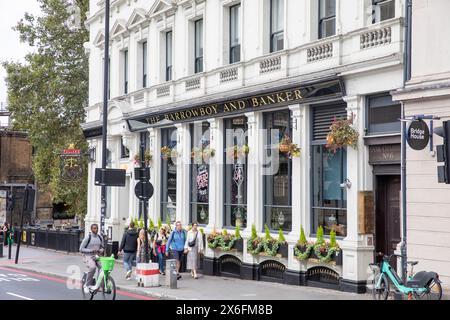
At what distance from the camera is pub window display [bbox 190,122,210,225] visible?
24297 millimetres

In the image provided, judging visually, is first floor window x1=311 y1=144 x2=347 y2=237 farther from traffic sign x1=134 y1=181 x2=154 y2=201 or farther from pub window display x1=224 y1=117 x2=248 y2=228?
traffic sign x1=134 y1=181 x2=154 y2=201

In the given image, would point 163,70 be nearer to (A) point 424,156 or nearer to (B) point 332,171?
(B) point 332,171

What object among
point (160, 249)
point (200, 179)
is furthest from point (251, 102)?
point (160, 249)

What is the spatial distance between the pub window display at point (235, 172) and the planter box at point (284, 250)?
2.41 m

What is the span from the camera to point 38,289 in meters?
19.9

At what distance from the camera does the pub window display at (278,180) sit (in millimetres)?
20422

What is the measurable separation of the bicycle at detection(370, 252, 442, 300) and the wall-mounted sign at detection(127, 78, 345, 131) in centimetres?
506

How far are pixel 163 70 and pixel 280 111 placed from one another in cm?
793

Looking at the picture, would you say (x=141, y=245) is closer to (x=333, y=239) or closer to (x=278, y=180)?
(x=278, y=180)

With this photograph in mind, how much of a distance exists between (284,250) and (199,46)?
28.0ft

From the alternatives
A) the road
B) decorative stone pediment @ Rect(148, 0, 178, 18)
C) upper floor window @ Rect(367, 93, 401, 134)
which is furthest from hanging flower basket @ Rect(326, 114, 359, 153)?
decorative stone pediment @ Rect(148, 0, 178, 18)

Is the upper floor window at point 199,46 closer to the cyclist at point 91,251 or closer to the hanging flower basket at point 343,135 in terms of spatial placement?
the hanging flower basket at point 343,135

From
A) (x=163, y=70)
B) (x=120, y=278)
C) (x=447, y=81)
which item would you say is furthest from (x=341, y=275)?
(x=163, y=70)

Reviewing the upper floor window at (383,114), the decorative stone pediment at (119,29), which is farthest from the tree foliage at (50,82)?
the upper floor window at (383,114)
